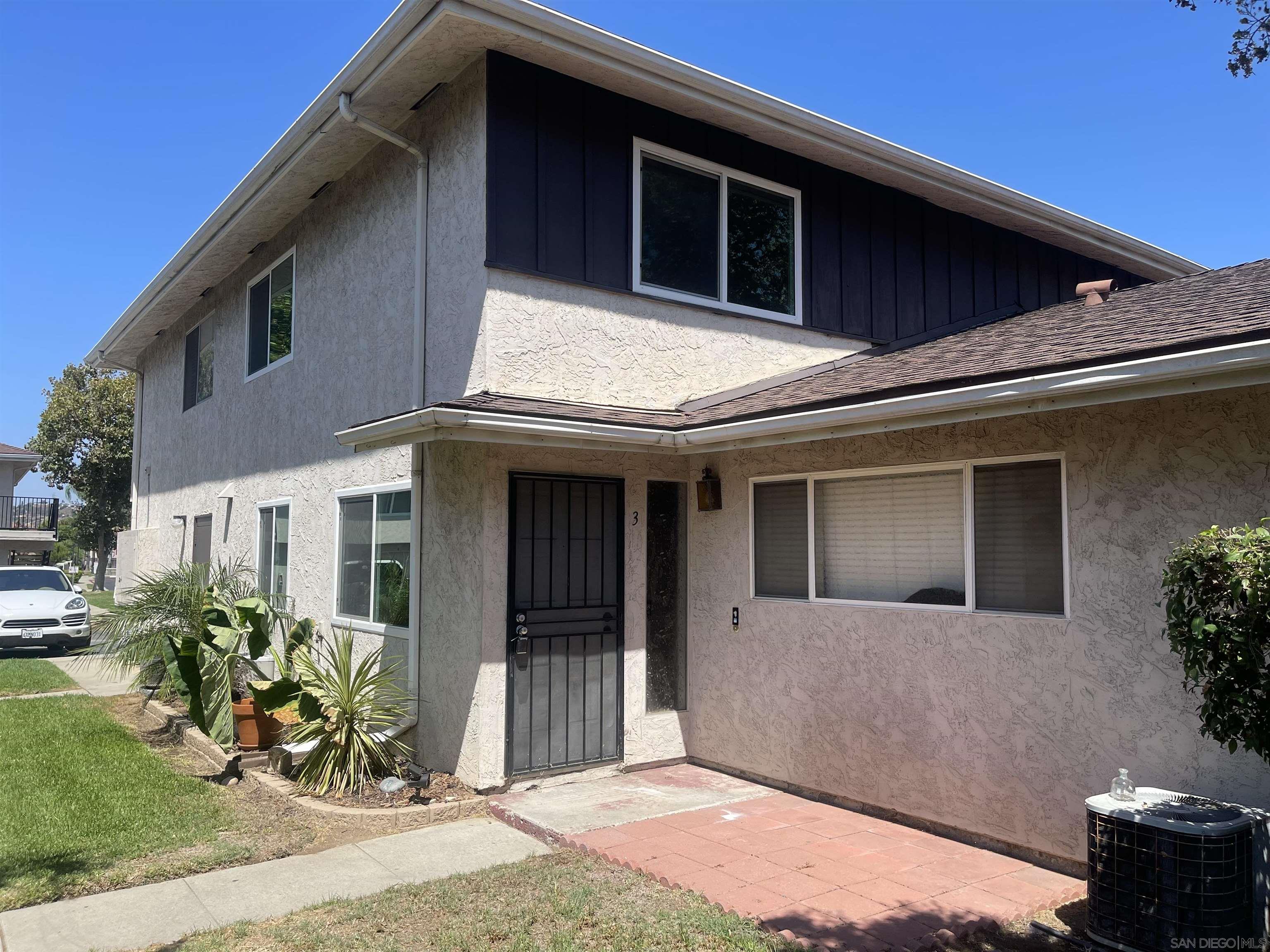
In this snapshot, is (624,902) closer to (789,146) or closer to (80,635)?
(789,146)

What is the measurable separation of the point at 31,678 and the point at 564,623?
11.4 metres

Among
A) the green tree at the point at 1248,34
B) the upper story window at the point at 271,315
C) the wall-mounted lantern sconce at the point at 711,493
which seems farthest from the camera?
the upper story window at the point at 271,315

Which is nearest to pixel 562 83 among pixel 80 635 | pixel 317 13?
pixel 317 13

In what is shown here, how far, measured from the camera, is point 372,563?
9.28 metres

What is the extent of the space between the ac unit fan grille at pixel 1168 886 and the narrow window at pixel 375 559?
237 inches

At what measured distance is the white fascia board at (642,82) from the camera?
7117 mm

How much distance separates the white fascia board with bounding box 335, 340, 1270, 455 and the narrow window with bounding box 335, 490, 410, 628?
4.08ft

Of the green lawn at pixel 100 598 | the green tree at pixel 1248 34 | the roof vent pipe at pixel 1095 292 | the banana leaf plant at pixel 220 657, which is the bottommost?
the green lawn at pixel 100 598

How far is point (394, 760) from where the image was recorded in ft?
25.5

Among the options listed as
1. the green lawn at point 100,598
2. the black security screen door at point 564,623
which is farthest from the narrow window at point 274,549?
the green lawn at point 100,598

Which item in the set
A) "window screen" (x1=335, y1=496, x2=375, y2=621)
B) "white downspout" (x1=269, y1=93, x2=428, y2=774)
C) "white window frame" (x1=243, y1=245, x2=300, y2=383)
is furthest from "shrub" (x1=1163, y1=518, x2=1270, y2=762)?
"white window frame" (x1=243, y1=245, x2=300, y2=383)

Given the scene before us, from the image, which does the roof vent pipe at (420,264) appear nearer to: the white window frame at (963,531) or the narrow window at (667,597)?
the narrow window at (667,597)

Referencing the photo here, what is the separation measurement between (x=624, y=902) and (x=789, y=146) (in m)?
7.29

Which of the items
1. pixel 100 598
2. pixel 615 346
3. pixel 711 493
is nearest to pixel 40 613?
pixel 615 346
